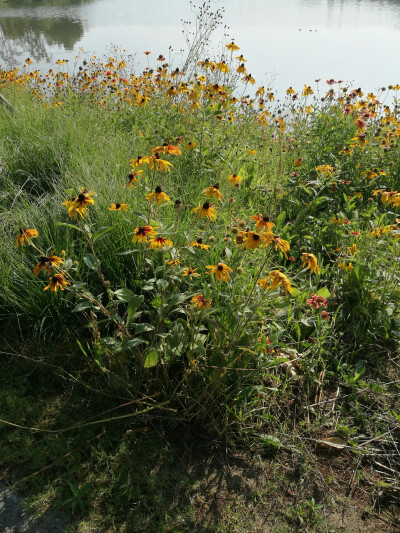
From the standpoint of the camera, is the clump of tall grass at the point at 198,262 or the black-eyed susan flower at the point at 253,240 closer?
the black-eyed susan flower at the point at 253,240

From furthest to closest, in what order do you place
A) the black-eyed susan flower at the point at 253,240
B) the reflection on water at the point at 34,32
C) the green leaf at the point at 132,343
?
1. the reflection on water at the point at 34,32
2. the green leaf at the point at 132,343
3. the black-eyed susan flower at the point at 253,240

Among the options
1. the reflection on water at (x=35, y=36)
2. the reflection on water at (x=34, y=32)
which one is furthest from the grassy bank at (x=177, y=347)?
the reflection on water at (x=35, y=36)

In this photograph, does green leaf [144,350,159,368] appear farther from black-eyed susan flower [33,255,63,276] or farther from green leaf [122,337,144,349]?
black-eyed susan flower [33,255,63,276]

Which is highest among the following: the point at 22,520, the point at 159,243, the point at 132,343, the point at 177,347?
the point at 159,243

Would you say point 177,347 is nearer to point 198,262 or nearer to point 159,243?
point 159,243

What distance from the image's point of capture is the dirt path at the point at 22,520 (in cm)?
123

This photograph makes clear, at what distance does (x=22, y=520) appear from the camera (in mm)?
1250

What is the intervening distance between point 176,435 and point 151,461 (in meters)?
0.14

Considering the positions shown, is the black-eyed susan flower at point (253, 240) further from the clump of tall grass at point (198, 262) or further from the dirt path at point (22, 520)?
→ the dirt path at point (22, 520)

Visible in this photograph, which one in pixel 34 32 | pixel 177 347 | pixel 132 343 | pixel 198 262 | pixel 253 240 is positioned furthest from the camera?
pixel 34 32

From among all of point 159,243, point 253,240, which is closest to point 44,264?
point 159,243

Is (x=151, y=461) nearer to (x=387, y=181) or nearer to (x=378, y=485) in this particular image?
(x=378, y=485)

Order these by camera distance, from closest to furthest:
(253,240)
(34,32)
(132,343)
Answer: (253,240) → (132,343) → (34,32)

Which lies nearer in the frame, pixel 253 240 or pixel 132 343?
pixel 253 240
